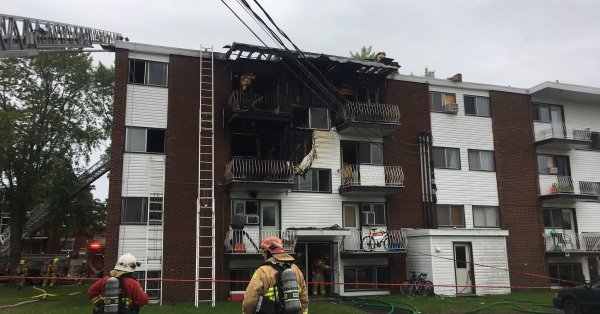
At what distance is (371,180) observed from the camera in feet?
73.0

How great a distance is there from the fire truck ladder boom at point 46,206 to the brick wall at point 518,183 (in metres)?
23.1

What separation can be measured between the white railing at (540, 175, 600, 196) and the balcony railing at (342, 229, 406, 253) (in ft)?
28.9

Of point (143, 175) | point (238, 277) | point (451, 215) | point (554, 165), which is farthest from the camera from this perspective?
point (554, 165)

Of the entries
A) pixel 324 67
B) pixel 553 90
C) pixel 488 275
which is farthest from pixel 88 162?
pixel 553 90

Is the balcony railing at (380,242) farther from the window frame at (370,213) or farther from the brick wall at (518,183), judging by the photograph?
the brick wall at (518,183)

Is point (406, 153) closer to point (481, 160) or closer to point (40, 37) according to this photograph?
point (481, 160)

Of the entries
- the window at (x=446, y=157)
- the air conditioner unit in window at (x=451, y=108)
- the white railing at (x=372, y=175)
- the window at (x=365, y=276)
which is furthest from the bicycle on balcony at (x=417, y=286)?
the air conditioner unit in window at (x=451, y=108)

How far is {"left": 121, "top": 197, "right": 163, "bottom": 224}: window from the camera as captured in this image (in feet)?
62.7

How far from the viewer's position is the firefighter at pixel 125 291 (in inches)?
257

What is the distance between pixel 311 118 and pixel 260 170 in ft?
13.0

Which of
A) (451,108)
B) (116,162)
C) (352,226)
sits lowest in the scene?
(352,226)

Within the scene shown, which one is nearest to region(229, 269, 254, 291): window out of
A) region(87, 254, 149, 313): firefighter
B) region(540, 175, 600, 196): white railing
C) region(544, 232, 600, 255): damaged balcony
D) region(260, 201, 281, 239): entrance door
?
region(260, 201, 281, 239): entrance door

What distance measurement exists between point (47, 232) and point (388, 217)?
118ft

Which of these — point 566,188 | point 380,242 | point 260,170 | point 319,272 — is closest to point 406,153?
point 380,242
